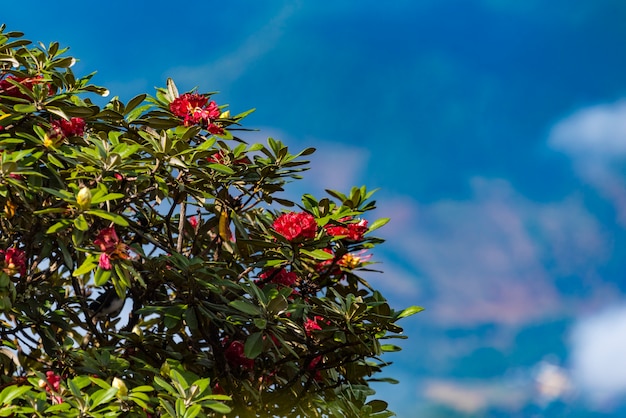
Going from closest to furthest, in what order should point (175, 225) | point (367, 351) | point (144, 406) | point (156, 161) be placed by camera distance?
point (144, 406) → point (156, 161) → point (367, 351) → point (175, 225)

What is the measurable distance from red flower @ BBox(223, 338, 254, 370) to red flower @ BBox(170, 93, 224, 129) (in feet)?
2.79

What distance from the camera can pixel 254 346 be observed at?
264 cm

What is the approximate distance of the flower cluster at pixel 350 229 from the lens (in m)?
3.15

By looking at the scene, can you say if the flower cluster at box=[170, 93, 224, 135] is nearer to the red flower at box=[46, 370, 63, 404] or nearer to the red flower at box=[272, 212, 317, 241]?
the red flower at box=[272, 212, 317, 241]

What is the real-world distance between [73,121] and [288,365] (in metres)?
1.27

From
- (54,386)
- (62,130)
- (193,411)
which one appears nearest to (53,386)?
(54,386)

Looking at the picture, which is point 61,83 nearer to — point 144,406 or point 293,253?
point 293,253

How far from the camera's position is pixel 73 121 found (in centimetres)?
285

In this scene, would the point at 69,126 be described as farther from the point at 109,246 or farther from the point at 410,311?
the point at 410,311

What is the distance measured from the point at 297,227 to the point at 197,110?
68cm

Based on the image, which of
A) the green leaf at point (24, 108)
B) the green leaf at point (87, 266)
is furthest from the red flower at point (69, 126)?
the green leaf at point (87, 266)

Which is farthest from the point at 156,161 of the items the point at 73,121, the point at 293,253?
the point at 293,253

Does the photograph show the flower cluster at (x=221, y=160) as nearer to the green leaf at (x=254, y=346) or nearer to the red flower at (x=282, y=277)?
the red flower at (x=282, y=277)

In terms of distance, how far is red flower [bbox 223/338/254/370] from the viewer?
3.08 metres
